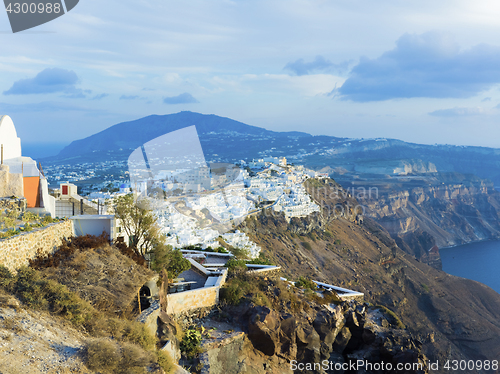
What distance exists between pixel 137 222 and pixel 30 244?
128 inches

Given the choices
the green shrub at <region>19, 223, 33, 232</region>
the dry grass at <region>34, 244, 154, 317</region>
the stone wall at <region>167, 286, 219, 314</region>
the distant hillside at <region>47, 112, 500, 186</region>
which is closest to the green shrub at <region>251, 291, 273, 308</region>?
the stone wall at <region>167, 286, 219, 314</region>

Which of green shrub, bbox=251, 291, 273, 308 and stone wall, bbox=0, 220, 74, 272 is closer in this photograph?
stone wall, bbox=0, 220, 74, 272

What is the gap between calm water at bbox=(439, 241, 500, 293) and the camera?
56631 mm

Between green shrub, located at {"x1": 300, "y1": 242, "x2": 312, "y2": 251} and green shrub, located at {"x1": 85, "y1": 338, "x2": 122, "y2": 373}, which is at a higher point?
green shrub, located at {"x1": 85, "y1": 338, "x2": 122, "y2": 373}

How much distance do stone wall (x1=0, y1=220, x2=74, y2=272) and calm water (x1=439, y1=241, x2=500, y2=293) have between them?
2305 inches

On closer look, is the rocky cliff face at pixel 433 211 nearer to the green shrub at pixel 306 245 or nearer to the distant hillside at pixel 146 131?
the green shrub at pixel 306 245

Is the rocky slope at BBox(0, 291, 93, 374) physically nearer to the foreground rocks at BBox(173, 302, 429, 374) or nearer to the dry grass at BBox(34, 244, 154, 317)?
the dry grass at BBox(34, 244, 154, 317)

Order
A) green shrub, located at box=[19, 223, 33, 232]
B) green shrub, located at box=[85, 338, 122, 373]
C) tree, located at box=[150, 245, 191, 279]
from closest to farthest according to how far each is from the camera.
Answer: green shrub, located at box=[85, 338, 122, 373] < green shrub, located at box=[19, 223, 33, 232] < tree, located at box=[150, 245, 191, 279]

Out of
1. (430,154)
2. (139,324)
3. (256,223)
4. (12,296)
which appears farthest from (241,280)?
(430,154)

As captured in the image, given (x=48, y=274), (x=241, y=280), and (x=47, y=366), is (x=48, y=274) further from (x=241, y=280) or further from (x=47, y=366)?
(x=241, y=280)

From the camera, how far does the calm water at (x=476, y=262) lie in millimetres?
56631

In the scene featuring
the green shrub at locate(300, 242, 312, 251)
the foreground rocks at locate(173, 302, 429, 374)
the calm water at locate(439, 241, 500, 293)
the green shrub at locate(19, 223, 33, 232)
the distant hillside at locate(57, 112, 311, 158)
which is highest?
the distant hillside at locate(57, 112, 311, 158)

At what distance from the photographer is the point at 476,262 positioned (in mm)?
64812

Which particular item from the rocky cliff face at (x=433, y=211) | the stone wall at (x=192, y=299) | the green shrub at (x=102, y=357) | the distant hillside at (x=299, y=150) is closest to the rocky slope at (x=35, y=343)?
the green shrub at (x=102, y=357)
